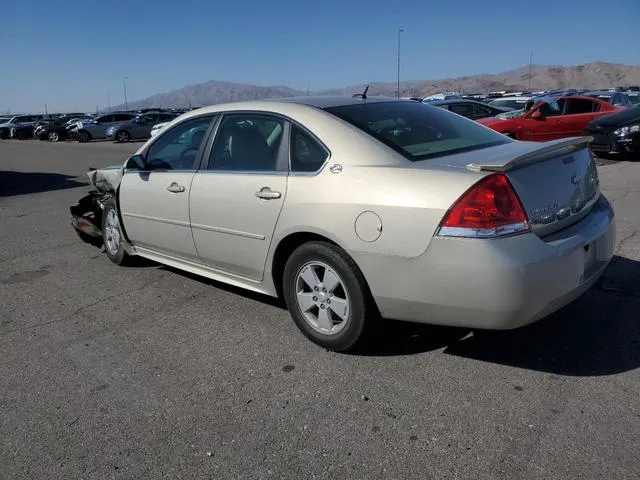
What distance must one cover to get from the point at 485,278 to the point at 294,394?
1191 mm

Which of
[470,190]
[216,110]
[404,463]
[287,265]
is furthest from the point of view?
[216,110]

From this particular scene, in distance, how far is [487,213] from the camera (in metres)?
2.85

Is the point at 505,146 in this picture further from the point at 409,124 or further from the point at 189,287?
the point at 189,287

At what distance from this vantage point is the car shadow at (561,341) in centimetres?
331

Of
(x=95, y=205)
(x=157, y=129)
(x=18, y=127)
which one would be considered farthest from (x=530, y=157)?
(x=18, y=127)

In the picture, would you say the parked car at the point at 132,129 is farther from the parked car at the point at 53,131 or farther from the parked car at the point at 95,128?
the parked car at the point at 53,131

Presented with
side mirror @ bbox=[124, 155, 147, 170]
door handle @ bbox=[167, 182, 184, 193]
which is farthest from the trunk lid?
side mirror @ bbox=[124, 155, 147, 170]

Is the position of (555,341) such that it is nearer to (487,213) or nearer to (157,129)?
(487,213)

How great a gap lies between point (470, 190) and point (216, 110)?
2268 mm

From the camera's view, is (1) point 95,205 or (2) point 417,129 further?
(1) point 95,205

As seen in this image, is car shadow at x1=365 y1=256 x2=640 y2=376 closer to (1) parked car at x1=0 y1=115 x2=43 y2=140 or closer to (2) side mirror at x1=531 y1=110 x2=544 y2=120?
(2) side mirror at x1=531 y1=110 x2=544 y2=120

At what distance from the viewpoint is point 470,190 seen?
2885 mm

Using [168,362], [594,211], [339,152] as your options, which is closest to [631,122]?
[594,211]

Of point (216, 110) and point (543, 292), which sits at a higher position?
point (216, 110)
